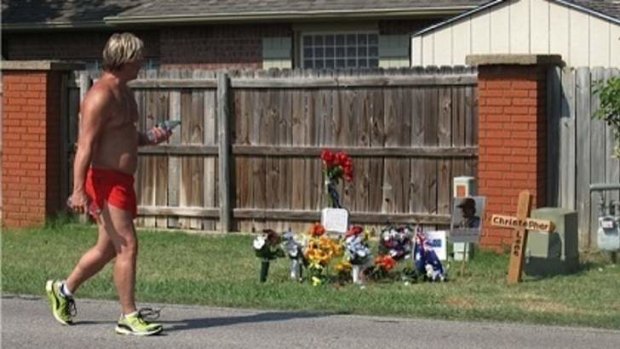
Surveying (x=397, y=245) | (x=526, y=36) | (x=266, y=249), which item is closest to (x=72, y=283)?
(x=266, y=249)

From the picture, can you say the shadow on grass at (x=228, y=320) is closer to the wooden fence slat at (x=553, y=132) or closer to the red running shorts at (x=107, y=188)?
the red running shorts at (x=107, y=188)

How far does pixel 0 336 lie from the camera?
9609 millimetres

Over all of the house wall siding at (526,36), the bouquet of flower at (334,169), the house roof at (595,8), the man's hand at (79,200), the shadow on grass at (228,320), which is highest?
the house roof at (595,8)

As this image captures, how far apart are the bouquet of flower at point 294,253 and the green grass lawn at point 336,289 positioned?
0.44 ft

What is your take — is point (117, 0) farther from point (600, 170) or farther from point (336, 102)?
point (600, 170)

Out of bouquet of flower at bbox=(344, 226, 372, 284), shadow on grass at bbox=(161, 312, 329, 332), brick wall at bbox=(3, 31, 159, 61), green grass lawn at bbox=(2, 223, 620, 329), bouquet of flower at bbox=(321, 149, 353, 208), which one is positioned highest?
brick wall at bbox=(3, 31, 159, 61)

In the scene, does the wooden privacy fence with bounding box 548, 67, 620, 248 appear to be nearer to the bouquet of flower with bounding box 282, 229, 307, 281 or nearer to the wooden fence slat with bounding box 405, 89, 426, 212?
the wooden fence slat with bounding box 405, 89, 426, 212

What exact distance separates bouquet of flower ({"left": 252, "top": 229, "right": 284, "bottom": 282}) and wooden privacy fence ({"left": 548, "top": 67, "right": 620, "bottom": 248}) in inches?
135

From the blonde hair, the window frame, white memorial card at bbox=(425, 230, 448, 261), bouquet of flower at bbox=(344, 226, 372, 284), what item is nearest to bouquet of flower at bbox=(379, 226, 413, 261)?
white memorial card at bbox=(425, 230, 448, 261)

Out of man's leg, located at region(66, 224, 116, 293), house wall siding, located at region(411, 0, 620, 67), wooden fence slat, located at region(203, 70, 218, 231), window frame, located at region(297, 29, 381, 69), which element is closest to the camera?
man's leg, located at region(66, 224, 116, 293)

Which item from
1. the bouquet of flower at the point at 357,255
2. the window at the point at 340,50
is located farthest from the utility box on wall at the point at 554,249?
the window at the point at 340,50

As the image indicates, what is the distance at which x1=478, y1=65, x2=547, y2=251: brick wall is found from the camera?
14.3m

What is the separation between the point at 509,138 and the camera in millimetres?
14430

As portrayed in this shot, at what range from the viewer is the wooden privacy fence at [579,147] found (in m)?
14.4
